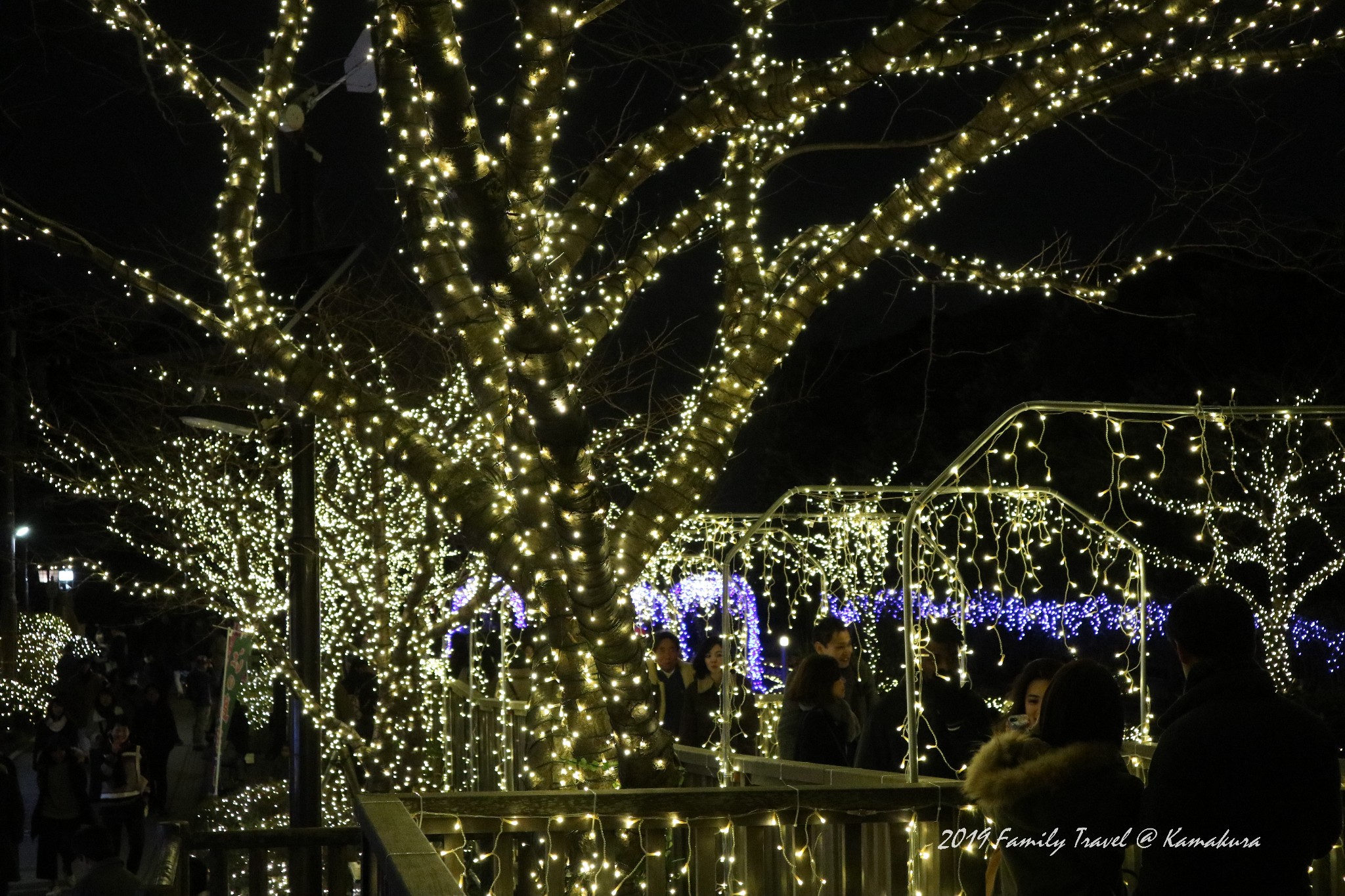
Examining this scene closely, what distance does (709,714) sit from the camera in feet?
34.2

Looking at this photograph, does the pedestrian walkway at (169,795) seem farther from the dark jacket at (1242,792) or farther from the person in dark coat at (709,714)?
the dark jacket at (1242,792)

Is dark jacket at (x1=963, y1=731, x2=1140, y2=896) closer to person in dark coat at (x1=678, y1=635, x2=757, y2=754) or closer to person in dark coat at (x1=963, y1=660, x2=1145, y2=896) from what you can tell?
person in dark coat at (x1=963, y1=660, x2=1145, y2=896)

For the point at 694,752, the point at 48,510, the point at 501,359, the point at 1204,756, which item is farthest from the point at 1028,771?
the point at 48,510

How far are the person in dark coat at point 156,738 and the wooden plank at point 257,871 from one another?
10.1 m

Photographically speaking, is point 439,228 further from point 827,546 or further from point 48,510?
point 48,510

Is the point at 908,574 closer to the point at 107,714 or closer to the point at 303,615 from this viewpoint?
the point at 303,615

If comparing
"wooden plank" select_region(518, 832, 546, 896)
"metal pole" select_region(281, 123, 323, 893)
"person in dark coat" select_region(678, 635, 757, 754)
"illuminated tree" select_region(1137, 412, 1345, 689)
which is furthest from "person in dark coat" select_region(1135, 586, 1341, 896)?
"illuminated tree" select_region(1137, 412, 1345, 689)

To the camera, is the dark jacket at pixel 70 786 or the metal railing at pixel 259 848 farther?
the dark jacket at pixel 70 786

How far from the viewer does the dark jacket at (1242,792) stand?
3.41m

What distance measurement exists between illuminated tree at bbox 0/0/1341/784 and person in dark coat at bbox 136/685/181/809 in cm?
1110

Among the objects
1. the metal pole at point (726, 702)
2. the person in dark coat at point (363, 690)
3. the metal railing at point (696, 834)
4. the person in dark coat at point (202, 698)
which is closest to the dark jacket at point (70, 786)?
the person in dark coat at point (363, 690)

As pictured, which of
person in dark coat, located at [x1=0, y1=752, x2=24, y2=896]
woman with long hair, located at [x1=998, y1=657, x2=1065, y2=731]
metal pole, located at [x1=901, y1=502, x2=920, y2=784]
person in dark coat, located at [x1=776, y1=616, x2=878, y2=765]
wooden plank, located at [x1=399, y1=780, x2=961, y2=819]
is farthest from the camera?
person in dark coat, located at [x1=0, y1=752, x2=24, y2=896]

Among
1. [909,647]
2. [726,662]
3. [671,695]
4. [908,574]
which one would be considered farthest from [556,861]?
[671,695]

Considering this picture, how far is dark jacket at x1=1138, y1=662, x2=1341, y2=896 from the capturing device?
11.2ft
